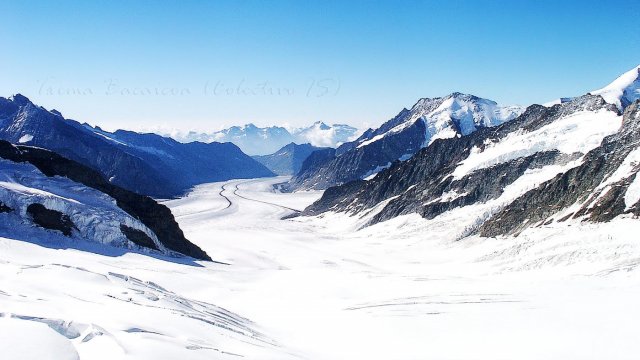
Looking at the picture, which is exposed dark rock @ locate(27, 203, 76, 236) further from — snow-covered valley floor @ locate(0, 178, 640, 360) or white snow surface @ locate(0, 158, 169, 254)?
snow-covered valley floor @ locate(0, 178, 640, 360)

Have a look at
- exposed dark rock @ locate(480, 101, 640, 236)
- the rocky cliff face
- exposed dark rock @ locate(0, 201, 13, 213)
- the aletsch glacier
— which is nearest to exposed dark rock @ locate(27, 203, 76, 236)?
the aletsch glacier

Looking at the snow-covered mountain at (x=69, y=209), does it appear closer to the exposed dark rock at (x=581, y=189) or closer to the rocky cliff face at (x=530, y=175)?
the exposed dark rock at (x=581, y=189)

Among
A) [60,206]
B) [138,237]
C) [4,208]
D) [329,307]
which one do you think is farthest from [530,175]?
[4,208]

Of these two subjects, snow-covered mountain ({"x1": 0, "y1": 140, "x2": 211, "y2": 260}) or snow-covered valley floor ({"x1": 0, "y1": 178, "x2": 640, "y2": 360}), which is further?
snow-covered mountain ({"x1": 0, "y1": 140, "x2": 211, "y2": 260})

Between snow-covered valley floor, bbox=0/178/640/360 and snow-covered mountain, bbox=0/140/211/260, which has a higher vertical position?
snow-covered mountain, bbox=0/140/211/260

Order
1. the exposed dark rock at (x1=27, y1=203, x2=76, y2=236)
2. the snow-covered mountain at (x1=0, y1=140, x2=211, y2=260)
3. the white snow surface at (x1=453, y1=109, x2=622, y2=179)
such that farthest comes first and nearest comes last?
the white snow surface at (x1=453, y1=109, x2=622, y2=179) < the exposed dark rock at (x1=27, y1=203, x2=76, y2=236) < the snow-covered mountain at (x1=0, y1=140, x2=211, y2=260)

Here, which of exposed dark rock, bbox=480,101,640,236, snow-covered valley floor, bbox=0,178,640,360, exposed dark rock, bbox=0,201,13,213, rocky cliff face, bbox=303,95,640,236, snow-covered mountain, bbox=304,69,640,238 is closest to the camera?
snow-covered valley floor, bbox=0,178,640,360

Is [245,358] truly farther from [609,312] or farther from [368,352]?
[609,312]
